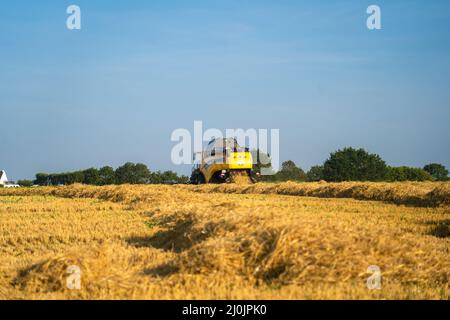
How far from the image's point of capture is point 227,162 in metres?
35.5

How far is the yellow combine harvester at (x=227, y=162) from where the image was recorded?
3566 centimetres

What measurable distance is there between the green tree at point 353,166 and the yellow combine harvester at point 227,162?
1834 centimetres

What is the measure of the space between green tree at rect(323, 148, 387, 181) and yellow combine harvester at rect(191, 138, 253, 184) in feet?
60.2

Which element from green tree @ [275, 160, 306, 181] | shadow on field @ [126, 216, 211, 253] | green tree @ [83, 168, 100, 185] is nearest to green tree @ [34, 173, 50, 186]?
green tree @ [83, 168, 100, 185]

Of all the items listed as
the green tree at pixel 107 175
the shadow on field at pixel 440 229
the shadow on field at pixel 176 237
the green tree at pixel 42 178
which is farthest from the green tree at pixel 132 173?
the shadow on field at pixel 176 237

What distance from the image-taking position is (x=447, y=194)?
65.2ft

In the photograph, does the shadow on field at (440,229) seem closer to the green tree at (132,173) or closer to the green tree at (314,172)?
the green tree at (132,173)

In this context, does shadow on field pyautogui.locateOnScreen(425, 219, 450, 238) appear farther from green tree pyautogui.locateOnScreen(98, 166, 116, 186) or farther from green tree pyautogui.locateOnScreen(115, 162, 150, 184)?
green tree pyautogui.locateOnScreen(98, 166, 116, 186)

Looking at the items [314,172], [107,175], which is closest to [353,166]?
[314,172]

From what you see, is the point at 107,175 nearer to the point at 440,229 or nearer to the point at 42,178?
the point at 42,178

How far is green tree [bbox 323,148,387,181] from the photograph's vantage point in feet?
174

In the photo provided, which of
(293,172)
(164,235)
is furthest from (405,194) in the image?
(293,172)
